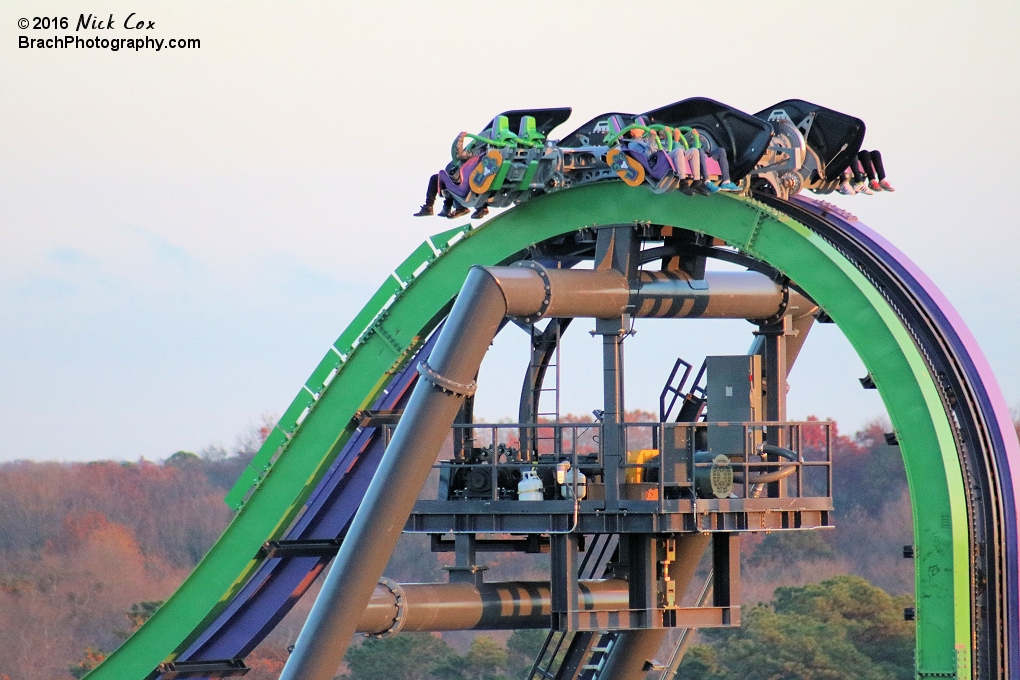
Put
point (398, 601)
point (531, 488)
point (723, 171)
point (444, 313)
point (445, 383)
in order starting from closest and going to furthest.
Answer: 1. point (445, 383)
2. point (723, 171)
3. point (398, 601)
4. point (531, 488)
5. point (444, 313)

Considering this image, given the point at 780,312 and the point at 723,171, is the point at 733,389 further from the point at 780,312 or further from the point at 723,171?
the point at 723,171

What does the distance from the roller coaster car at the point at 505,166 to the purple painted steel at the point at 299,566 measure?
2.75 m

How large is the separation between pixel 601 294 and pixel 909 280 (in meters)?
3.77

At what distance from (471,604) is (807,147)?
7166mm

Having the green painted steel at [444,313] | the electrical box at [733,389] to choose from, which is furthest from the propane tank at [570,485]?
the green painted steel at [444,313]

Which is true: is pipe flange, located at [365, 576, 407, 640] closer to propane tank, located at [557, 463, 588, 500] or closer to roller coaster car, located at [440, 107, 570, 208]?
propane tank, located at [557, 463, 588, 500]

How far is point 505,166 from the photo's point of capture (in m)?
26.4

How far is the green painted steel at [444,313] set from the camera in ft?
75.4

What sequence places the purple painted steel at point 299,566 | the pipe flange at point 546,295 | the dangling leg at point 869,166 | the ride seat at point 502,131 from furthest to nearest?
1. the purple painted steel at point 299,566
2. the dangling leg at point 869,166
3. the ride seat at point 502,131
4. the pipe flange at point 546,295

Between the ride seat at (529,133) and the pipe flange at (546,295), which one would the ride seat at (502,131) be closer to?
the ride seat at (529,133)

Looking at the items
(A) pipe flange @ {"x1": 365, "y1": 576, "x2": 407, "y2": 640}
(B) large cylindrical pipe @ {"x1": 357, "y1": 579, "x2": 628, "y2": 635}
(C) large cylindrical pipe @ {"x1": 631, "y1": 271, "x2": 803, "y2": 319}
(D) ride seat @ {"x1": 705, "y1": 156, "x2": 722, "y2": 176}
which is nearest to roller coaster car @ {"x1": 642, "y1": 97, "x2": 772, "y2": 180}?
(D) ride seat @ {"x1": 705, "y1": 156, "x2": 722, "y2": 176}

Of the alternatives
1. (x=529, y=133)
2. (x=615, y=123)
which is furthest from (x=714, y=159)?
(x=529, y=133)

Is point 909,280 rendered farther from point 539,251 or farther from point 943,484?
point 539,251

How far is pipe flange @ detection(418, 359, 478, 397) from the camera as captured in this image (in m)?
24.5
